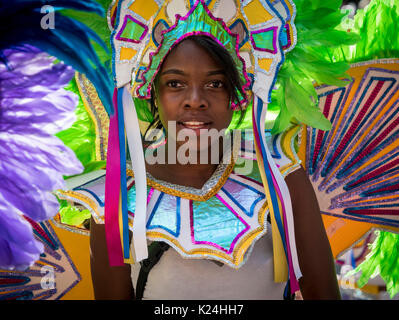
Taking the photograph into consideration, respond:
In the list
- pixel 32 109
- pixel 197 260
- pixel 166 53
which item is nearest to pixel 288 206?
pixel 197 260

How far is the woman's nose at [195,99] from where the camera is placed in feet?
4.33

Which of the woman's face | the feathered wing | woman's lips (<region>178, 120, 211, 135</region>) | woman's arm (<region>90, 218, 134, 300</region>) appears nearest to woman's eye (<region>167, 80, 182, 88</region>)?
the woman's face

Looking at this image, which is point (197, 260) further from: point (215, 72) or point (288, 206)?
point (215, 72)

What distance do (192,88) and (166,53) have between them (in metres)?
0.12

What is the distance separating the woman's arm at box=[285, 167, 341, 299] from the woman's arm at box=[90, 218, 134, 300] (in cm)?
52

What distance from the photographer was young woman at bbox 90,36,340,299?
134cm

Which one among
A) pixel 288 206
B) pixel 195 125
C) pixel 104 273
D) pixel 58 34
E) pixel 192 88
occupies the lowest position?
pixel 104 273

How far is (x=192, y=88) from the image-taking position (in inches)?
52.6

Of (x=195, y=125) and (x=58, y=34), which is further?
(x=195, y=125)

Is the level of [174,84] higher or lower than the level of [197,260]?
A: higher

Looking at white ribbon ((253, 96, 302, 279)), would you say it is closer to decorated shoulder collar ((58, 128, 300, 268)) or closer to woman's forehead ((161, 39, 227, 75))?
decorated shoulder collar ((58, 128, 300, 268))

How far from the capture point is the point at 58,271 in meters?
1.55

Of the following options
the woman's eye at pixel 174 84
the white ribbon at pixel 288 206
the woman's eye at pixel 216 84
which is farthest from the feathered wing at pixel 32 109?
the white ribbon at pixel 288 206

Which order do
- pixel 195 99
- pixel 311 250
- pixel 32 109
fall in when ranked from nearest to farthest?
pixel 32 109 → pixel 195 99 → pixel 311 250
